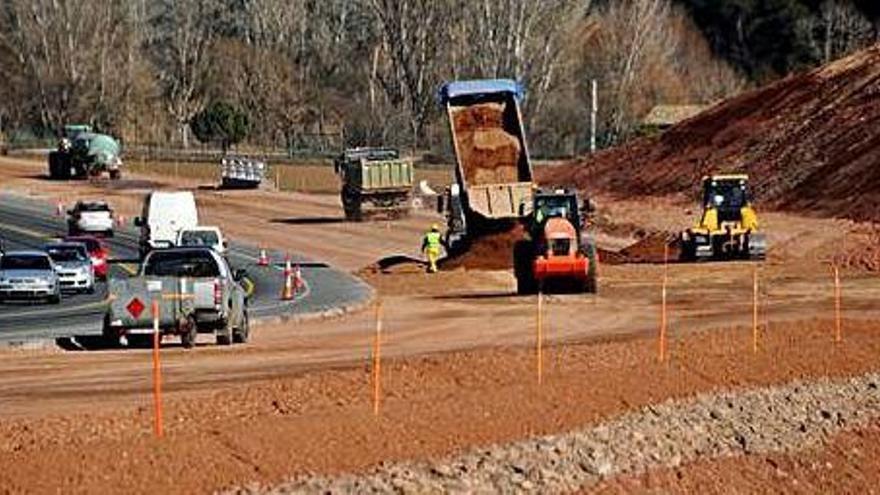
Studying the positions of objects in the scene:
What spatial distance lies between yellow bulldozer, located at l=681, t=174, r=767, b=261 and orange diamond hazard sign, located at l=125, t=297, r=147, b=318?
93.4 ft

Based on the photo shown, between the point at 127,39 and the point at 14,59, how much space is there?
994 cm

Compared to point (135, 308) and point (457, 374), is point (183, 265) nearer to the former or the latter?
point (135, 308)

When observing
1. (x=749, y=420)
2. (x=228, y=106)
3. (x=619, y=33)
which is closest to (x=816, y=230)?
(x=749, y=420)

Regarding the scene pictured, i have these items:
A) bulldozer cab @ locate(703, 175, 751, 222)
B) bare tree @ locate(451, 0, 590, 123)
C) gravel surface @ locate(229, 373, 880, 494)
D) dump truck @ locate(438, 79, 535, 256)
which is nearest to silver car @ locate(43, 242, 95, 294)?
dump truck @ locate(438, 79, 535, 256)

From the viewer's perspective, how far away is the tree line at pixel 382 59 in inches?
5344

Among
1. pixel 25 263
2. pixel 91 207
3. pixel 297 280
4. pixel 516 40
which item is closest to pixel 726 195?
pixel 297 280

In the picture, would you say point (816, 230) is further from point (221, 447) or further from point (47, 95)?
point (47, 95)

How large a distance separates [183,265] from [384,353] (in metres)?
4.13

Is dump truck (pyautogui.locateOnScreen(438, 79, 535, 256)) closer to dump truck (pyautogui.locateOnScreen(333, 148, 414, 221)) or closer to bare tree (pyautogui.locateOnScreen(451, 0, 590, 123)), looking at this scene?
dump truck (pyautogui.locateOnScreen(333, 148, 414, 221))

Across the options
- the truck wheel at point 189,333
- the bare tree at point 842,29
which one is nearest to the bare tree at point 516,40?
the bare tree at point 842,29

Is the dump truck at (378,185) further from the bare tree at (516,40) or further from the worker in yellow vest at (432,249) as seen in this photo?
the bare tree at (516,40)

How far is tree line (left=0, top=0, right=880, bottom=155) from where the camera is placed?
445 feet

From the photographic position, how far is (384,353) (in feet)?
112

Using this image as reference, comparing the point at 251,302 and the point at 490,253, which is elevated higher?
the point at 490,253
